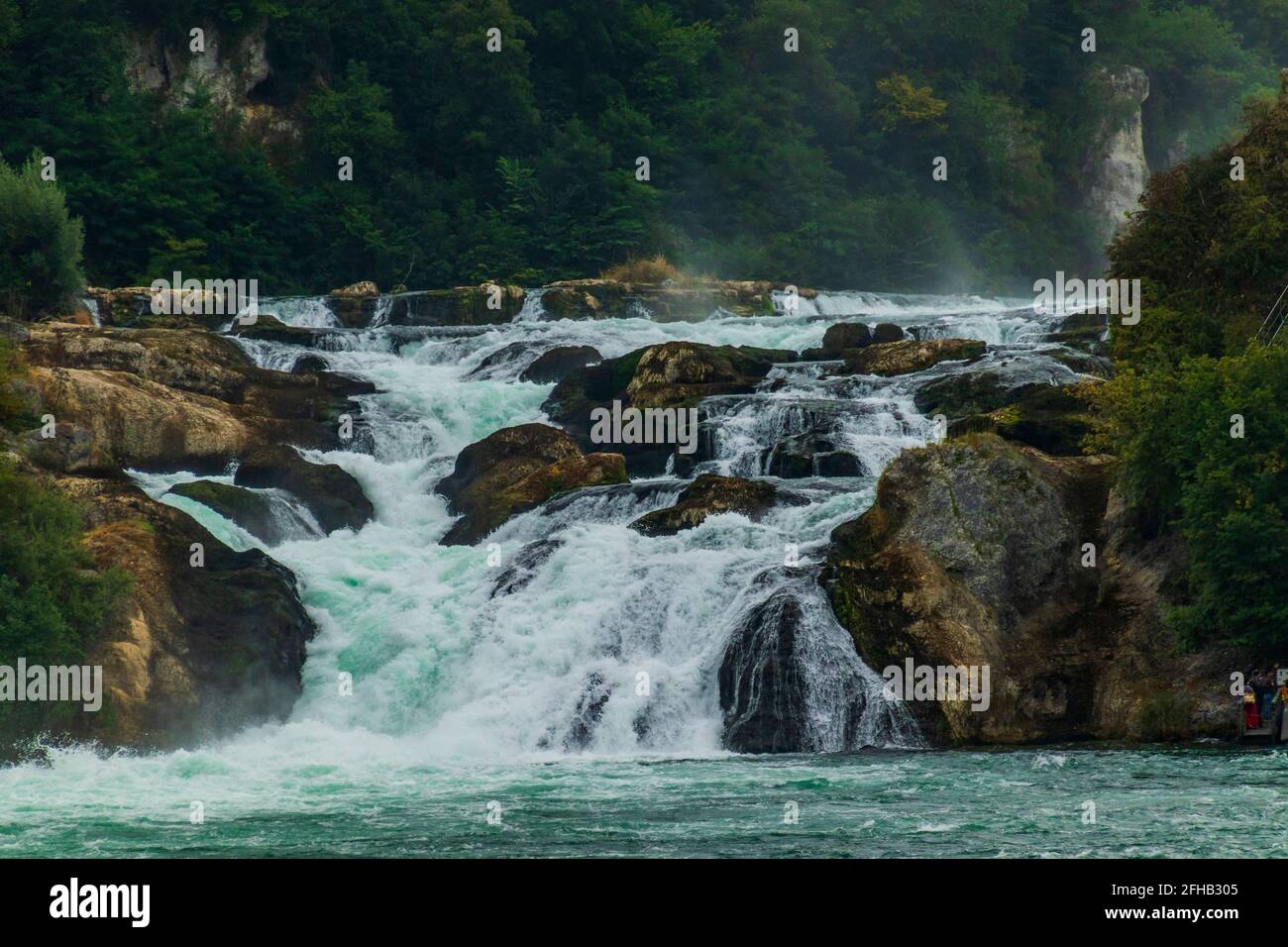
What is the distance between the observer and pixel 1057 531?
112ft

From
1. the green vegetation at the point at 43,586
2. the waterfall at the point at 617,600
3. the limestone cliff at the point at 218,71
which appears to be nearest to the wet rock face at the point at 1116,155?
the limestone cliff at the point at 218,71

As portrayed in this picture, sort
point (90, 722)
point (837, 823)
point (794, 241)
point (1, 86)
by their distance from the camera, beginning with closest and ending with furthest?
point (837, 823) → point (90, 722) → point (1, 86) → point (794, 241)

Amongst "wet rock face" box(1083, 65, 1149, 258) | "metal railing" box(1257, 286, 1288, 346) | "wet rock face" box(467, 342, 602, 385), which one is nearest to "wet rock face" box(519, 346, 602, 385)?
"wet rock face" box(467, 342, 602, 385)

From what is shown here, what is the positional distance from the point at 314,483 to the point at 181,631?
10395mm

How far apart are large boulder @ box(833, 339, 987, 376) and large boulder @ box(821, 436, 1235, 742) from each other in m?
13.2

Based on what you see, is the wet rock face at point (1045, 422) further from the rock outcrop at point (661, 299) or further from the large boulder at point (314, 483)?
the rock outcrop at point (661, 299)

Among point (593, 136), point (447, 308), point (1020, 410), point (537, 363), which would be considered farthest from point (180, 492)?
point (593, 136)

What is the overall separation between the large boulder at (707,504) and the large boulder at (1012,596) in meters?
2.97

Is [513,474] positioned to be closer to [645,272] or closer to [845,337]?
[845,337]

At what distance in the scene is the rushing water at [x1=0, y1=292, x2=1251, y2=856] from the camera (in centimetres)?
2295

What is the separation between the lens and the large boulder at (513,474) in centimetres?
4216
